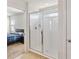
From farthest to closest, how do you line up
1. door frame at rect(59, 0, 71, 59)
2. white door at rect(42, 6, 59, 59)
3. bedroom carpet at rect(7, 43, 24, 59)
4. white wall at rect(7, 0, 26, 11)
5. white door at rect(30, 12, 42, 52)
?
1. white door at rect(30, 12, 42, 52)
2. bedroom carpet at rect(7, 43, 24, 59)
3. white wall at rect(7, 0, 26, 11)
4. white door at rect(42, 6, 59, 59)
5. door frame at rect(59, 0, 71, 59)

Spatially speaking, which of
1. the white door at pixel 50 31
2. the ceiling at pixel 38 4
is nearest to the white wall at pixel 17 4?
the ceiling at pixel 38 4

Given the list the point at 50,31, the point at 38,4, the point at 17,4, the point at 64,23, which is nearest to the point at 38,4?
the point at 38,4

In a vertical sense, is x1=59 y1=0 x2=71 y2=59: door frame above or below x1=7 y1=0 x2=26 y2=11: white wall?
below

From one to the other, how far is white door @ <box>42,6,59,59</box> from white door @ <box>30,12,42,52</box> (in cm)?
38

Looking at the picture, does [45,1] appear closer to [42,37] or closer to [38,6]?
[38,6]

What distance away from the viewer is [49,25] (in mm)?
3545

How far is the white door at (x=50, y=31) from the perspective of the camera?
329cm

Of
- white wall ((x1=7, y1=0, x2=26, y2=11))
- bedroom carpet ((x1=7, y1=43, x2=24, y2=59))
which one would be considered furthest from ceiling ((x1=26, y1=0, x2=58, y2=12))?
bedroom carpet ((x1=7, y1=43, x2=24, y2=59))

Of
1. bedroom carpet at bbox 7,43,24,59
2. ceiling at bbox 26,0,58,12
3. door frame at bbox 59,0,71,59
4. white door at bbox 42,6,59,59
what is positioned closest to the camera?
door frame at bbox 59,0,71,59

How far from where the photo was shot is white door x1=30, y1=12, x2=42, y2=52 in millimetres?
4121

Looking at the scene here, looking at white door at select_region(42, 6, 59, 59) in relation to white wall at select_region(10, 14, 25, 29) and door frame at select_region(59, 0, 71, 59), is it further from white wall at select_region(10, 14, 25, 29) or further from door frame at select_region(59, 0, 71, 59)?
white wall at select_region(10, 14, 25, 29)

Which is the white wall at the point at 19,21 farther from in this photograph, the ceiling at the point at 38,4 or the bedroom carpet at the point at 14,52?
the ceiling at the point at 38,4

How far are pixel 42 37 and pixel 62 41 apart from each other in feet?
7.89
